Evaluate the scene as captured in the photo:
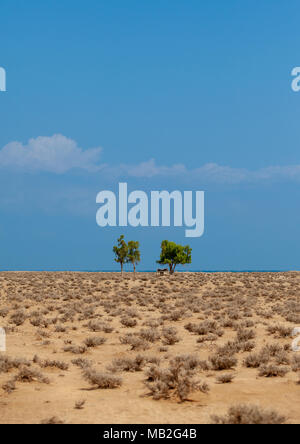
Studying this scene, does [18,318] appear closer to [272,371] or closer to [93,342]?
[93,342]

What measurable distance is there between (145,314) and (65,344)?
8175mm

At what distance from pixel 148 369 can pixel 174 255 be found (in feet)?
223

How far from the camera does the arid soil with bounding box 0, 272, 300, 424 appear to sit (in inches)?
331

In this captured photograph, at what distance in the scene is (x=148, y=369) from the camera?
1177cm

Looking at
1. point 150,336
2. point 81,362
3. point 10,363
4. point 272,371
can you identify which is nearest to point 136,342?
point 150,336

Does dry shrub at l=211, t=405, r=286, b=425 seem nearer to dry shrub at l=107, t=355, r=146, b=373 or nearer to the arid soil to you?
the arid soil

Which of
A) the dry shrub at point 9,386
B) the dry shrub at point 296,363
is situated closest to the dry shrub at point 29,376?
the dry shrub at point 9,386

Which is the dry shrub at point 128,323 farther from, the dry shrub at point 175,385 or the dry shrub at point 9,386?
the dry shrub at point 9,386

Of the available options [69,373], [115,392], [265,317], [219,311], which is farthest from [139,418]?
[219,311]

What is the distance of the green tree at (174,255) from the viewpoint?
7856cm

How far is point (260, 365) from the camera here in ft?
39.3

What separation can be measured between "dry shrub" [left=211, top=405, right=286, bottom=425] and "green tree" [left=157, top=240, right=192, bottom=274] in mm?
70942

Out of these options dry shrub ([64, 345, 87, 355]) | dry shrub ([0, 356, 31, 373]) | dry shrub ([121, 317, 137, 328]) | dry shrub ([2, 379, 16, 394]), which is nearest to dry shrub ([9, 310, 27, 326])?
dry shrub ([121, 317, 137, 328])
